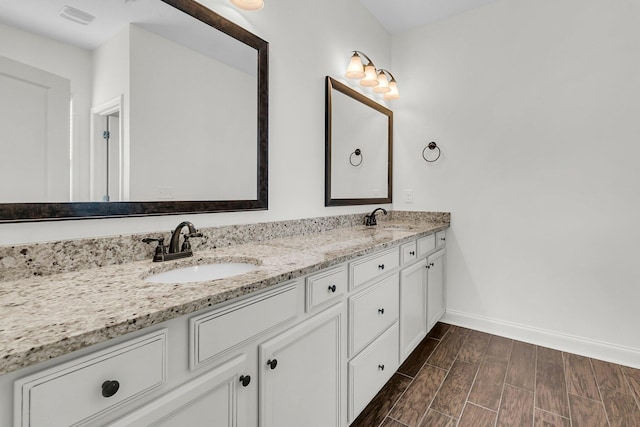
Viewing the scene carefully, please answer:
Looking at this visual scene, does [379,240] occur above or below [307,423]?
above

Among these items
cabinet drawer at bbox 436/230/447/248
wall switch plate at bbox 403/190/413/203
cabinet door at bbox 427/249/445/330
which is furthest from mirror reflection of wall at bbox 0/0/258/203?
wall switch plate at bbox 403/190/413/203

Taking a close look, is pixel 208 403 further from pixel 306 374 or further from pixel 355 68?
pixel 355 68

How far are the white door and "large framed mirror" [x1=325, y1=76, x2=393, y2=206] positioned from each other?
142cm

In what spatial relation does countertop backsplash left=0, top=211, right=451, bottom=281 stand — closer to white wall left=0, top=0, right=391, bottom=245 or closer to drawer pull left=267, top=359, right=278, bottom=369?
white wall left=0, top=0, right=391, bottom=245

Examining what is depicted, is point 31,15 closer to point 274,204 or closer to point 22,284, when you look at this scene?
point 22,284

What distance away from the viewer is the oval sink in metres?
1.11

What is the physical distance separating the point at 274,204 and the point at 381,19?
204cm

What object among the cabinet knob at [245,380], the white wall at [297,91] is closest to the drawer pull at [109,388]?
the cabinet knob at [245,380]

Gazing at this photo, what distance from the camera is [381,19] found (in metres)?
2.67

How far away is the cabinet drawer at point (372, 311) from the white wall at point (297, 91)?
2.16ft

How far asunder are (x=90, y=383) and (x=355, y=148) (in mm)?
2125

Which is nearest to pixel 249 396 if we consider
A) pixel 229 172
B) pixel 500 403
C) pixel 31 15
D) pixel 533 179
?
pixel 229 172

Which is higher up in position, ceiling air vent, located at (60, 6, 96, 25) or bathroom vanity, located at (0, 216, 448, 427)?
ceiling air vent, located at (60, 6, 96, 25)

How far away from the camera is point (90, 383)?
22.1 inches
